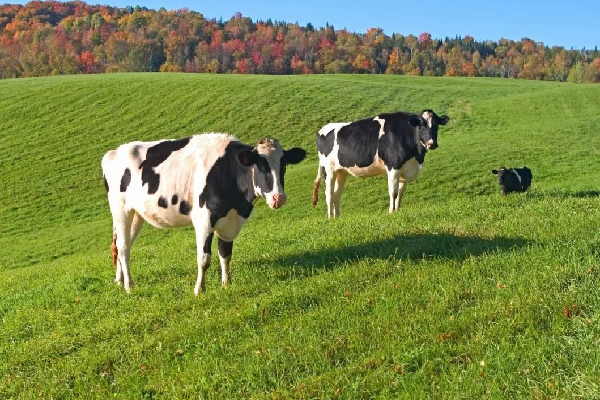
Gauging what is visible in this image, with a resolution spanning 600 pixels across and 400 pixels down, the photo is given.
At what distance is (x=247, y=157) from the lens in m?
8.30

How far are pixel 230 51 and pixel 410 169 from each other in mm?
114864

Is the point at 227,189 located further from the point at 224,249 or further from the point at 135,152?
the point at 135,152

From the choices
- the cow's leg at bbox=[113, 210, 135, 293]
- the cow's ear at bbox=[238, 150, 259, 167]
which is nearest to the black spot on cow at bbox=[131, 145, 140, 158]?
the cow's leg at bbox=[113, 210, 135, 293]

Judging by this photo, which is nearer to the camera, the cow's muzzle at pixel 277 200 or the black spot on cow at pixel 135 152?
the cow's muzzle at pixel 277 200

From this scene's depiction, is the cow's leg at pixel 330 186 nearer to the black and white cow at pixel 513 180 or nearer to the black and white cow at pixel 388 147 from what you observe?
the black and white cow at pixel 388 147

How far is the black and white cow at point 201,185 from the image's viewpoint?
27.7ft

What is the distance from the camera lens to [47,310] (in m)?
8.91

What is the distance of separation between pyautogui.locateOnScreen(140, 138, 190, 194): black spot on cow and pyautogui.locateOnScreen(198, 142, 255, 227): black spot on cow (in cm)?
93

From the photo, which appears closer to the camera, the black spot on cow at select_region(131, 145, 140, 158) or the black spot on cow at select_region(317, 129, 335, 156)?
the black spot on cow at select_region(131, 145, 140, 158)

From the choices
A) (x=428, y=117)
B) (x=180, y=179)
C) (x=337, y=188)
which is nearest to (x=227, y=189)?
(x=180, y=179)

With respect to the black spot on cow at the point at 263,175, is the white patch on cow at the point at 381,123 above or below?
above

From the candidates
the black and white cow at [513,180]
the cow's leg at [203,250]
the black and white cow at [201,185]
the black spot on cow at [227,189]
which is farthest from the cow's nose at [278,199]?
the black and white cow at [513,180]

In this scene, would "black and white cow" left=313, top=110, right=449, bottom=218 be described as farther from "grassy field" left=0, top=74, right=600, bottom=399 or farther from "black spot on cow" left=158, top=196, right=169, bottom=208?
"black spot on cow" left=158, top=196, right=169, bottom=208

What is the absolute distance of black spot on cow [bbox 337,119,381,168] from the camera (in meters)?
15.4
